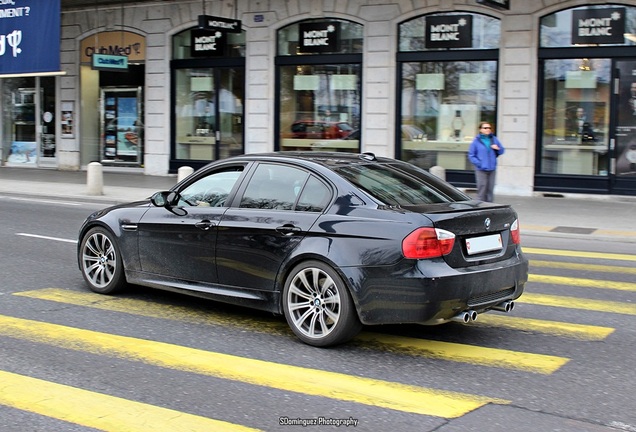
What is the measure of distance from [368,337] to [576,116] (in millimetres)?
13779

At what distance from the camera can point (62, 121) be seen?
26.0 meters

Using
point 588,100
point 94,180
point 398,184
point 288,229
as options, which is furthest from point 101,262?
point 588,100

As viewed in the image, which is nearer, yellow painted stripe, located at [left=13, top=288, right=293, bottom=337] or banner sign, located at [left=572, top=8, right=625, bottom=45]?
yellow painted stripe, located at [left=13, top=288, right=293, bottom=337]

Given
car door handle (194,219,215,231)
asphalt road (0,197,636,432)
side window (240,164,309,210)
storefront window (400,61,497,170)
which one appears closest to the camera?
asphalt road (0,197,636,432)

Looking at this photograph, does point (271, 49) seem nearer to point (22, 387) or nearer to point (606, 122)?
point (606, 122)

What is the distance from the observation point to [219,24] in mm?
20781

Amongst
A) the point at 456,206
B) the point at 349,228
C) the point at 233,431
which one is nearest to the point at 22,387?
the point at 233,431

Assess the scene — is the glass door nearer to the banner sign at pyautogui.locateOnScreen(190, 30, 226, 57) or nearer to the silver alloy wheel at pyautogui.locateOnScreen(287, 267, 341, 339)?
the banner sign at pyautogui.locateOnScreen(190, 30, 226, 57)

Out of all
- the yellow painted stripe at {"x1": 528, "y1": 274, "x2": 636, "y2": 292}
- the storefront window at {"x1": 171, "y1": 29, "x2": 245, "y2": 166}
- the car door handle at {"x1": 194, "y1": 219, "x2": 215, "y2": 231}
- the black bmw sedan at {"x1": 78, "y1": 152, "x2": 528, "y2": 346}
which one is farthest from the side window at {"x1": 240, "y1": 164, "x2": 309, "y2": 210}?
the storefront window at {"x1": 171, "y1": 29, "x2": 245, "y2": 166}

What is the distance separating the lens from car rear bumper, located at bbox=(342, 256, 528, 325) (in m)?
5.50

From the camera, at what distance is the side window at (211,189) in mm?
6820

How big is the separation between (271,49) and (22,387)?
1794 cm

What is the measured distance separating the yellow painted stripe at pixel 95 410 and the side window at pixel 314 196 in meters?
2.18

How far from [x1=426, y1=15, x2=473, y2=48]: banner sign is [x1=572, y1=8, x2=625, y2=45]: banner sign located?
2.54 meters
